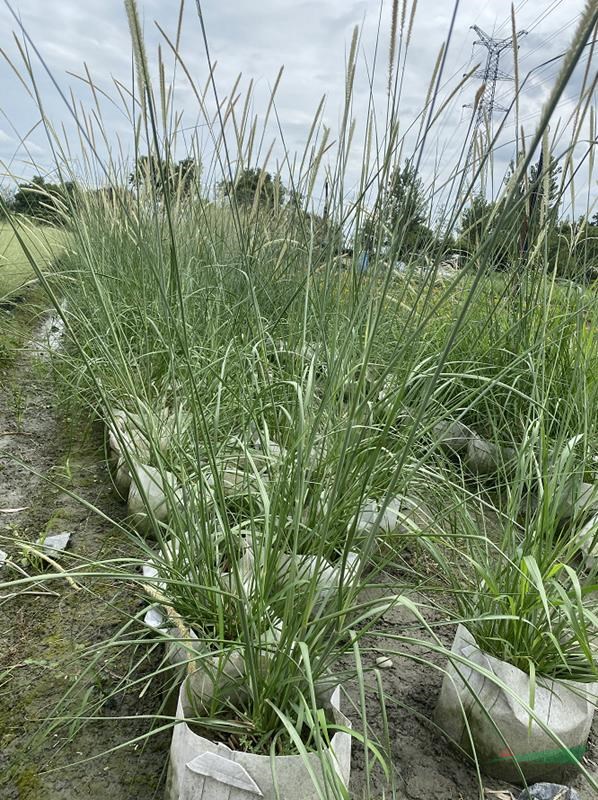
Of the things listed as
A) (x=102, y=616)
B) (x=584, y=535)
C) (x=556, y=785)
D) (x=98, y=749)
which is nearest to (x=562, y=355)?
(x=584, y=535)

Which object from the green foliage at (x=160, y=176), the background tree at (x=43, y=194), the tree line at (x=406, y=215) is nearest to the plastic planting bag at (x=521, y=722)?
the tree line at (x=406, y=215)

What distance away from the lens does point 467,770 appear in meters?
0.89

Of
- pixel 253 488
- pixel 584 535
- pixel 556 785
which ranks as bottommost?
pixel 556 785

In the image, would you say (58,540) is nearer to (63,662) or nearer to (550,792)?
(63,662)

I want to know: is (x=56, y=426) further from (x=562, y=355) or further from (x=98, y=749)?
(x=562, y=355)

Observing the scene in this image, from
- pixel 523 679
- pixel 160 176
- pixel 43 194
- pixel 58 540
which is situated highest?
pixel 160 176

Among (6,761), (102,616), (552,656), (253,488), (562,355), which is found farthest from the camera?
(562,355)

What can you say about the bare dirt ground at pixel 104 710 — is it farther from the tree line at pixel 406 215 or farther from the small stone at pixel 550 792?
the tree line at pixel 406 215

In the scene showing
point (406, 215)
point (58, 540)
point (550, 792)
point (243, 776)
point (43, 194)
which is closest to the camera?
point (243, 776)

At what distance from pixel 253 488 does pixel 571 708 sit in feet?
2.23

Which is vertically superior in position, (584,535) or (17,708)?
(584,535)

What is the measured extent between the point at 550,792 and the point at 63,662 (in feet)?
2.49

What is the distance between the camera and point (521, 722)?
865 mm

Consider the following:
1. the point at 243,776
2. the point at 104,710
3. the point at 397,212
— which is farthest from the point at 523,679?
the point at 397,212
